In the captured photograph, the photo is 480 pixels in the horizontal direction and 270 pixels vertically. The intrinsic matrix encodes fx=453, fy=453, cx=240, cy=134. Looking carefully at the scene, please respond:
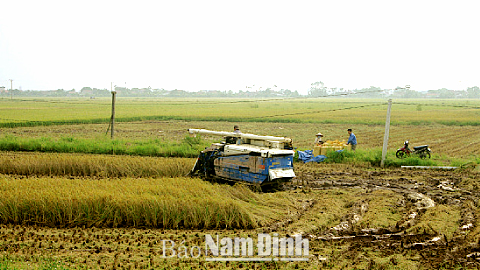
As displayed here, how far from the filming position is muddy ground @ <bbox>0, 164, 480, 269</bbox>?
6.95 meters

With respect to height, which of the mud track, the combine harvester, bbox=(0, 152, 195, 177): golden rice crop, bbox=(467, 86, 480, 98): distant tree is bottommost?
bbox=(0, 152, 195, 177): golden rice crop

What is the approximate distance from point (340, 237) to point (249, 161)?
462 cm

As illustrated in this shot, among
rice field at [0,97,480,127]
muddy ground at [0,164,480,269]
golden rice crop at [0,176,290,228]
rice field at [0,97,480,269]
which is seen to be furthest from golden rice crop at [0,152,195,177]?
rice field at [0,97,480,127]

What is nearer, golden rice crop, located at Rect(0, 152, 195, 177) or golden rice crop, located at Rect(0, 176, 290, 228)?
golden rice crop, located at Rect(0, 176, 290, 228)

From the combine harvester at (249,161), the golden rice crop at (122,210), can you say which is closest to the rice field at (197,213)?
the golden rice crop at (122,210)

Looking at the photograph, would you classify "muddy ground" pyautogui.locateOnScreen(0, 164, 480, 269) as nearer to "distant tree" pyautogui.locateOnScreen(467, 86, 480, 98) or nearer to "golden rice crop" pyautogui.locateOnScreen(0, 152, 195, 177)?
"golden rice crop" pyautogui.locateOnScreen(0, 152, 195, 177)

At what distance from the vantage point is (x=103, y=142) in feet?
67.5

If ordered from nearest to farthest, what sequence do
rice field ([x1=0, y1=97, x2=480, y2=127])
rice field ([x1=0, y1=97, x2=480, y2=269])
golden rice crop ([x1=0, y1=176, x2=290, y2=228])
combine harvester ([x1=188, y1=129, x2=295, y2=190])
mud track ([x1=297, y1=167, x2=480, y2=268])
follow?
rice field ([x1=0, y1=97, x2=480, y2=269]) < mud track ([x1=297, y1=167, x2=480, y2=268]) < golden rice crop ([x1=0, y1=176, x2=290, y2=228]) < combine harvester ([x1=188, y1=129, x2=295, y2=190]) < rice field ([x1=0, y1=97, x2=480, y2=127])

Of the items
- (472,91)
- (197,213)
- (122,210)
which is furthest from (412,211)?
(472,91)

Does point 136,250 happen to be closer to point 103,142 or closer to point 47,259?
point 47,259

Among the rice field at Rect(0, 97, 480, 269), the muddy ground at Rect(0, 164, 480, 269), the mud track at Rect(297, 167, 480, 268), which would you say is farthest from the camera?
the mud track at Rect(297, 167, 480, 268)

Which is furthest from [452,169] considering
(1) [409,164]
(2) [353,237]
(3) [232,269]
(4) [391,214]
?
(3) [232,269]

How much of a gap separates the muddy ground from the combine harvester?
0.88 meters

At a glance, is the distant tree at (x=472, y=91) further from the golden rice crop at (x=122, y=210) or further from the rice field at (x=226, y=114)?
the golden rice crop at (x=122, y=210)
